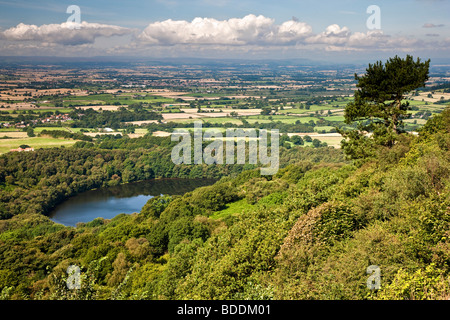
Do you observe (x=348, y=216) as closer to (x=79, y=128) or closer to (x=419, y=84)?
(x=419, y=84)

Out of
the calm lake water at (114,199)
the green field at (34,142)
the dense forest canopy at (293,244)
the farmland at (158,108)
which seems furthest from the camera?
the farmland at (158,108)

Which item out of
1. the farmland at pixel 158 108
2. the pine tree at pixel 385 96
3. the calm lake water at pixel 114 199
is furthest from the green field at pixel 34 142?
the pine tree at pixel 385 96

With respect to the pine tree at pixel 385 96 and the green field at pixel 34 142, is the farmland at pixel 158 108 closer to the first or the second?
the green field at pixel 34 142

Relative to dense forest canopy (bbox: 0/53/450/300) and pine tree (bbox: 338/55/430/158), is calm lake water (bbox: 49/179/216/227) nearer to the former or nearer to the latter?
dense forest canopy (bbox: 0/53/450/300)

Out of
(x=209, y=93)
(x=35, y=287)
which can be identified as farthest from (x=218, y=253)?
(x=209, y=93)

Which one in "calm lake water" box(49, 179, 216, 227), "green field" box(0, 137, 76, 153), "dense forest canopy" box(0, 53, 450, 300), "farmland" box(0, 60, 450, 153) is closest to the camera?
"dense forest canopy" box(0, 53, 450, 300)

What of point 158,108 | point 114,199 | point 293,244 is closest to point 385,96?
point 293,244

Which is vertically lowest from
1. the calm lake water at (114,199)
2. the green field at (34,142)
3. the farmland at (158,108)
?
the calm lake water at (114,199)

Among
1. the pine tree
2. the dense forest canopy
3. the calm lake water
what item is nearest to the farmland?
the calm lake water
